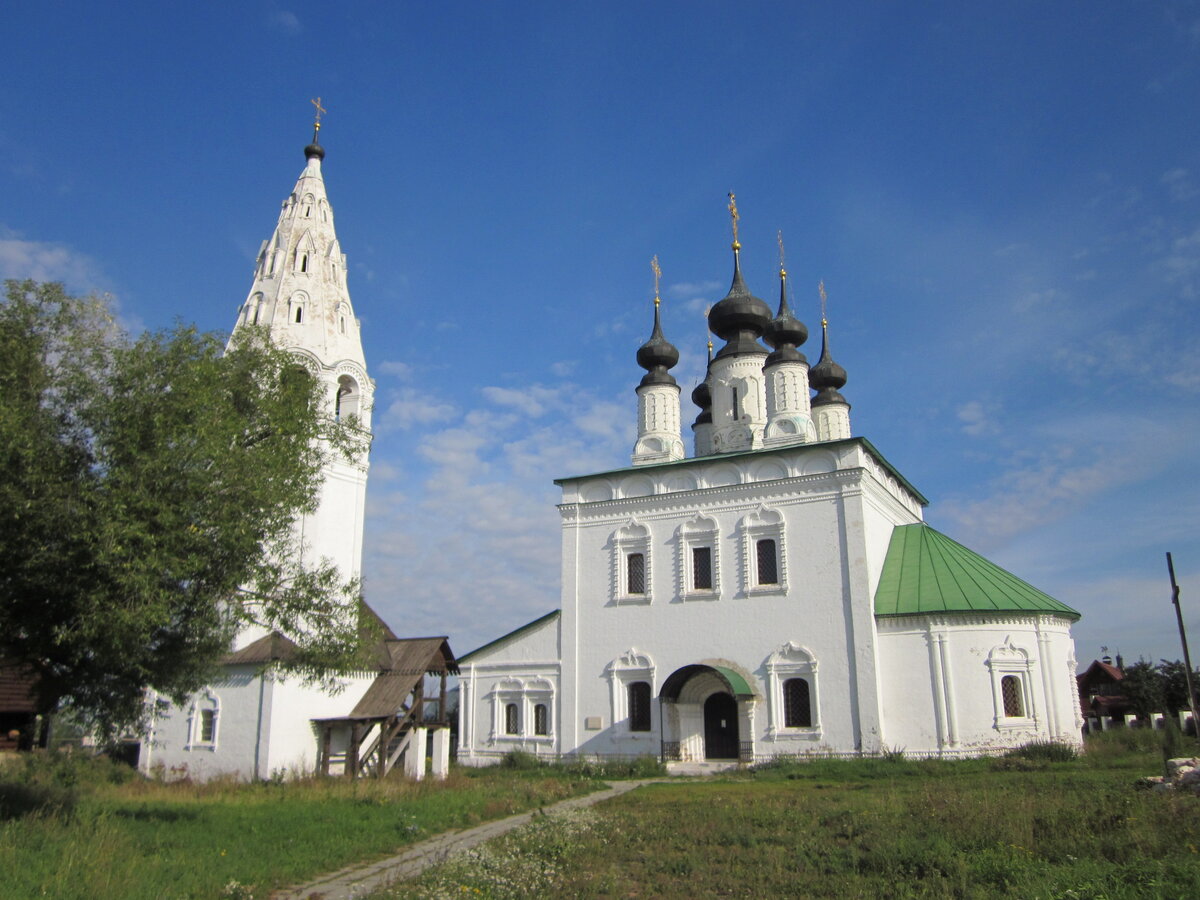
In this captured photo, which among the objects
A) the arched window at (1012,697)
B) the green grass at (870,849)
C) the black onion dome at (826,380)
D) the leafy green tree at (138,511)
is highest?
the black onion dome at (826,380)

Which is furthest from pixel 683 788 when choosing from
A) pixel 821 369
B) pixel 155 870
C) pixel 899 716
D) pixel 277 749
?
pixel 821 369

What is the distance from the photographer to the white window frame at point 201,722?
1939 centimetres

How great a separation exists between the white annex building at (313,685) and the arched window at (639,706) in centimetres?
456

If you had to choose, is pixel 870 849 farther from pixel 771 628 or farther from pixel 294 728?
pixel 294 728

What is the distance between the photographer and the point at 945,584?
70.9 feet

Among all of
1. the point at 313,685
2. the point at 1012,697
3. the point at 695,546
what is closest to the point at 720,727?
the point at 695,546

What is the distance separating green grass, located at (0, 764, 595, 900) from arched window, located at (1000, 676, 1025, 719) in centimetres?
947

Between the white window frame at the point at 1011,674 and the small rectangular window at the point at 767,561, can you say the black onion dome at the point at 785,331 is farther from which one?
the white window frame at the point at 1011,674

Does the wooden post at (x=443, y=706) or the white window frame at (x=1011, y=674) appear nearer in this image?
the white window frame at (x=1011, y=674)

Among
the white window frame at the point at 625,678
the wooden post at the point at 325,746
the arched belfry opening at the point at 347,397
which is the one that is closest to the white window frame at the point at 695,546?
the white window frame at the point at 625,678

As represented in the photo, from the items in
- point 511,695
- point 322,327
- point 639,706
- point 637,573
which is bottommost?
point 639,706

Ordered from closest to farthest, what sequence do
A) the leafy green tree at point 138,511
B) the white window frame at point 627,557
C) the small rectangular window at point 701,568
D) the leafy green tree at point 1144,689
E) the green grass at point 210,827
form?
1. the green grass at point 210,827
2. the leafy green tree at point 138,511
3. the small rectangular window at point 701,568
4. the white window frame at point 627,557
5. the leafy green tree at point 1144,689

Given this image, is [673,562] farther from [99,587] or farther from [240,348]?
[99,587]

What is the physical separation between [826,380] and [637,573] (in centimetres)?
959
